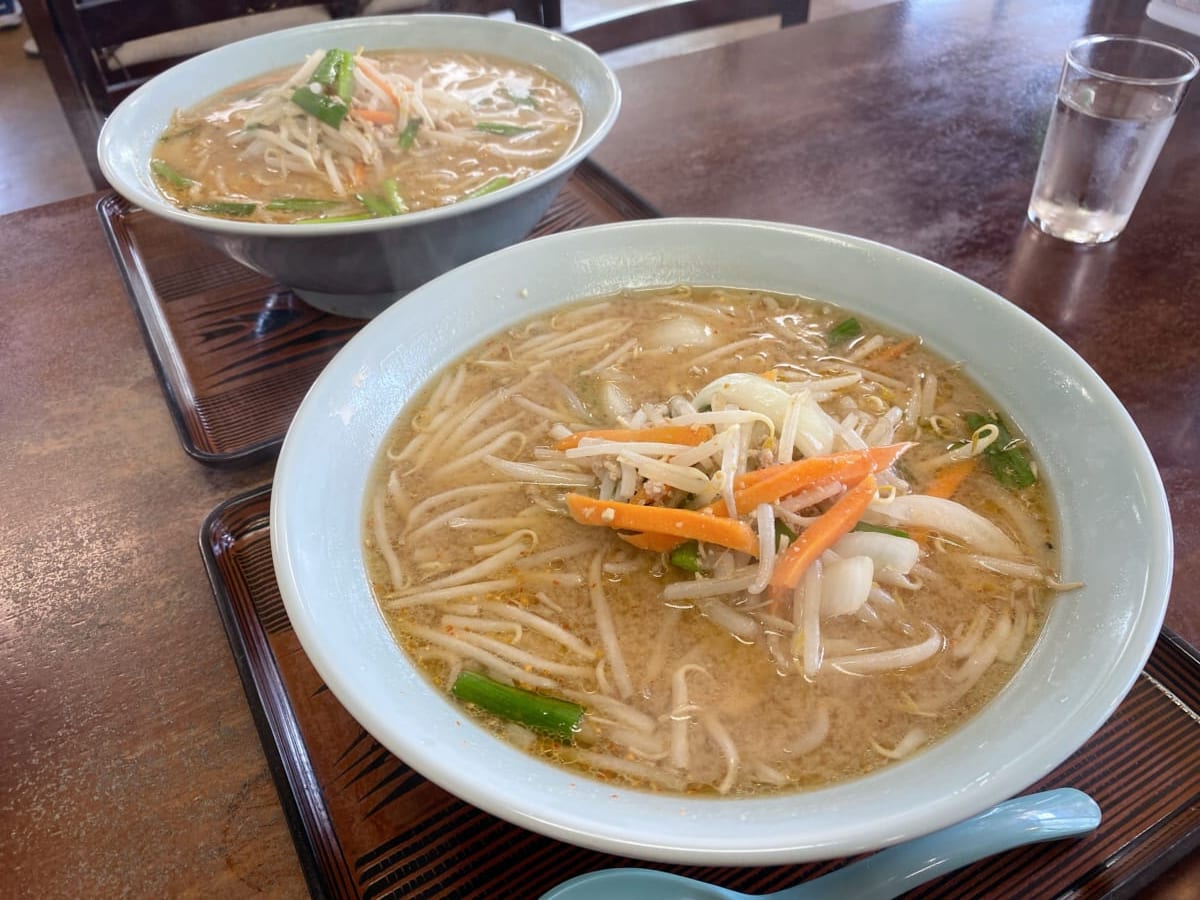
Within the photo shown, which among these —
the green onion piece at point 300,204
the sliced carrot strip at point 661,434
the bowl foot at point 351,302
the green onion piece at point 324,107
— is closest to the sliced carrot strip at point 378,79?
the green onion piece at point 324,107

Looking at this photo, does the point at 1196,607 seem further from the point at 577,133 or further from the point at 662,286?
the point at 577,133

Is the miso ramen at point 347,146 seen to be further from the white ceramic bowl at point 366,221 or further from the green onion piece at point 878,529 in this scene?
the green onion piece at point 878,529

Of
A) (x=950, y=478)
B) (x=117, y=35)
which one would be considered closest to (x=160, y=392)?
(x=950, y=478)

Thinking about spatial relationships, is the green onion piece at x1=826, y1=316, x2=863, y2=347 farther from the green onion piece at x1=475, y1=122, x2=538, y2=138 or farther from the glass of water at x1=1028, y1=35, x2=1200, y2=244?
the green onion piece at x1=475, y1=122, x2=538, y2=138

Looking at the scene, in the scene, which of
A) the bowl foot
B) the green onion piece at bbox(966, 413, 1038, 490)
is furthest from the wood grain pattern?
the green onion piece at bbox(966, 413, 1038, 490)

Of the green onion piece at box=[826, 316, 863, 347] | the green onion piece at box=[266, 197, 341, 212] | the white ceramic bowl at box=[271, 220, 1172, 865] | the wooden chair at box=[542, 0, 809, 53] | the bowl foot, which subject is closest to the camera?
the white ceramic bowl at box=[271, 220, 1172, 865]

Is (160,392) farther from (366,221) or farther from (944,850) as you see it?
(944,850)
